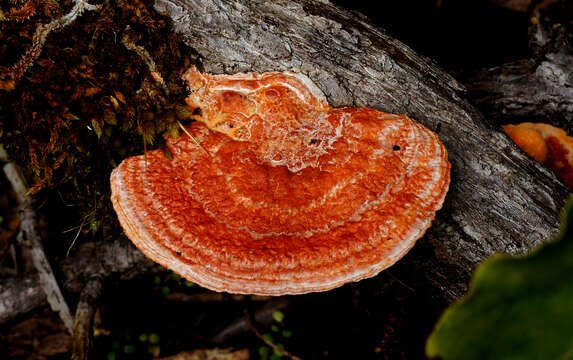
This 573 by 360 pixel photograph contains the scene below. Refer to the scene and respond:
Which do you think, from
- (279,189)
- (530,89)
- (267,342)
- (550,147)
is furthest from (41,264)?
(530,89)

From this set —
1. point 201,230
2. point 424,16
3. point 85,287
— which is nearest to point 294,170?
point 201,230

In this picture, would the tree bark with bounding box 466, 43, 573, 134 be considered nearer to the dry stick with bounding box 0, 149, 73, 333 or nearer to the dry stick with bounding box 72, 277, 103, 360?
the dry stick with bounding box 72, 277, 103, 360

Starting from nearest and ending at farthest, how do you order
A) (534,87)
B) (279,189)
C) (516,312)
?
(516,312)
(279,189)
(534,87)

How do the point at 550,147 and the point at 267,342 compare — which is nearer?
the point at 550,147

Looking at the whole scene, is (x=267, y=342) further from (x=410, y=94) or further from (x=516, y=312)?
(x=516, y=312)

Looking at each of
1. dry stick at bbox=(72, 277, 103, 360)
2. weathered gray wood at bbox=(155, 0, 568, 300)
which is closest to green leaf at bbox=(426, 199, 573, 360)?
weathered gray wood at bbox=(155, 0, 568, 300)

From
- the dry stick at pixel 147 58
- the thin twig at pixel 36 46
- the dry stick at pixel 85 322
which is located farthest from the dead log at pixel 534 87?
the dry stick at pixel 85 322

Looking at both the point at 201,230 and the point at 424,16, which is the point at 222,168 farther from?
the point at 424,16
